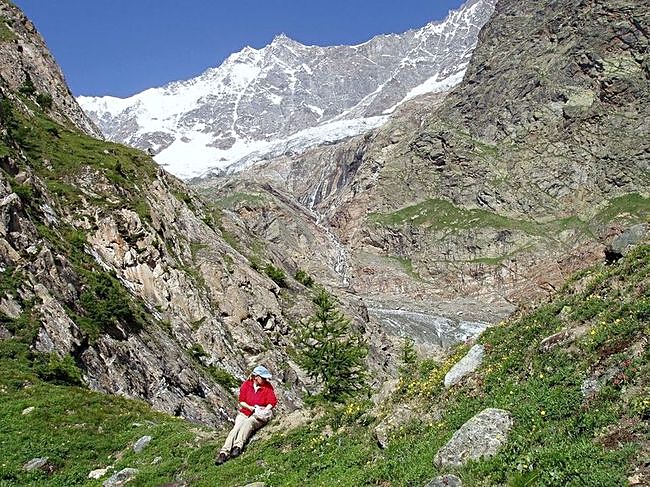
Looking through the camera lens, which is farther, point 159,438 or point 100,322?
point 100,322

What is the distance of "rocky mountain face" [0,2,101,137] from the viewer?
68062 millimetres

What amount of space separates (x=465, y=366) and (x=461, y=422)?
413 cm

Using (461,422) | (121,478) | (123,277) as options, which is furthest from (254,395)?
(123,277)

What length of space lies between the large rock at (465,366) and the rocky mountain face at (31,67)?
62.8m

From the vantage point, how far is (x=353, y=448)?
15.4 metres

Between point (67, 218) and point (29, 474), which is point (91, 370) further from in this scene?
point (67, 218)

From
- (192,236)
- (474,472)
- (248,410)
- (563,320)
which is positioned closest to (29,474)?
(248,410)

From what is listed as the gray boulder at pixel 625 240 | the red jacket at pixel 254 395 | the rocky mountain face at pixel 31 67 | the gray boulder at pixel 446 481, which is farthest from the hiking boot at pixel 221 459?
the rocky mountain face at pixel 31 67

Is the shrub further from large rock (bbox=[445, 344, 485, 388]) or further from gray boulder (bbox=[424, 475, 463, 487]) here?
gray boulder (bbox=[424, 475, 463, 487])

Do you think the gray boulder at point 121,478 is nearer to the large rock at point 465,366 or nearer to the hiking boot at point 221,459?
the hiking boot at point 221,459

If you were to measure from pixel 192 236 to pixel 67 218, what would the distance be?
2005 cm

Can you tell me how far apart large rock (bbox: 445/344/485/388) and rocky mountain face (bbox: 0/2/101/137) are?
62811mm

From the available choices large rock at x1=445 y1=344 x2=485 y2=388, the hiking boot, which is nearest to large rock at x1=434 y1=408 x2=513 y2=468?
large rock at x1=445 y1=344 x2=485 y2=388

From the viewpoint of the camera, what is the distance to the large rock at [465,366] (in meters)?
17.4
